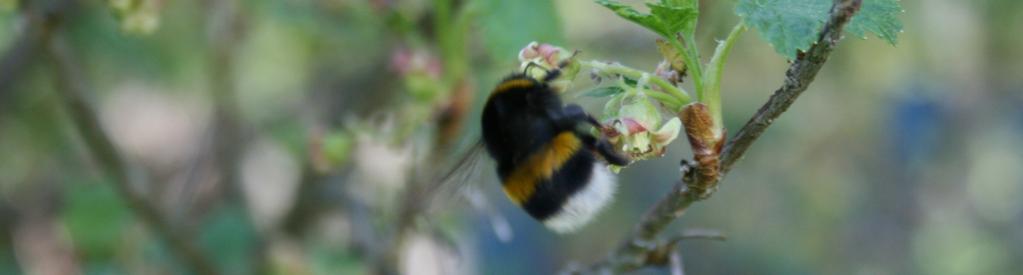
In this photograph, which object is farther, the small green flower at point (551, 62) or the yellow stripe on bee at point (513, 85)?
the yellow stripe on bee at point (513, 85)

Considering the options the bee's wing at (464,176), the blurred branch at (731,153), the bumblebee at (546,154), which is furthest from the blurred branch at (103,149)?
the blurred branch at (731,153)

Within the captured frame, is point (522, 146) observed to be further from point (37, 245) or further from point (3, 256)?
point (3, 256)

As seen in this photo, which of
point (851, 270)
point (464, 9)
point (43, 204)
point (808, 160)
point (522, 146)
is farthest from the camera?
point (808, 160)

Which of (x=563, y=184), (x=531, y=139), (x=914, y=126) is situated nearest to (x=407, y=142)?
(x=531, y=139)

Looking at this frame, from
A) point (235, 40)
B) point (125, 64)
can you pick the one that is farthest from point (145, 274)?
point (235, 40)

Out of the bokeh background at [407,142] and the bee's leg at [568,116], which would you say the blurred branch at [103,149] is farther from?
the bee's leg at [568,116]

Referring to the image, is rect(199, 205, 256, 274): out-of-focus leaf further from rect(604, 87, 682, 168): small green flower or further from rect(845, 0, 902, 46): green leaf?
rect(845, 0, 902, 46): green leaf
